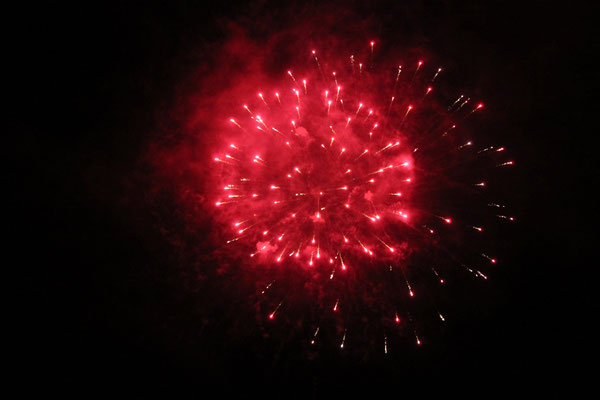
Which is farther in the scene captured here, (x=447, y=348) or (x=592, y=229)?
(x=592, y=229)

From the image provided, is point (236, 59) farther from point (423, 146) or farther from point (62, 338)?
point (62, 338)

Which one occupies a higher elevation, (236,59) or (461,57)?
(461,57)

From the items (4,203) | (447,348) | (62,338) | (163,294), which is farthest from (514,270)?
(4,203)

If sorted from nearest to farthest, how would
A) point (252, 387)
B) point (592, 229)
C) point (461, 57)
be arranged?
point (252, 387) < point (592, 229) < point (461, 57)
